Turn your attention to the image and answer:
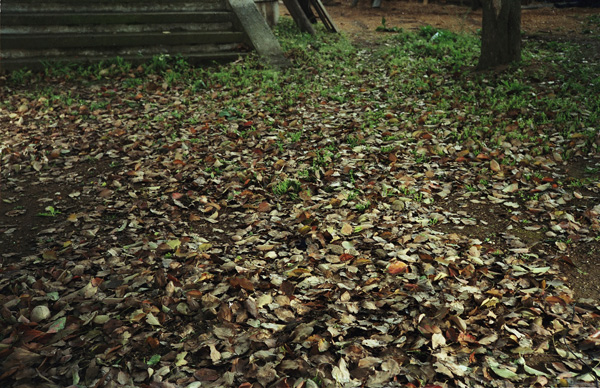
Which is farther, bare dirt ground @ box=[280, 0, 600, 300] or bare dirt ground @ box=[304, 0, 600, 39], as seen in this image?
bare dirt ground @ box=[304, 0, 600, 39]

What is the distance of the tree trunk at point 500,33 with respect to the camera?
263 inches

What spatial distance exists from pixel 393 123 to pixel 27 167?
13.6 feet

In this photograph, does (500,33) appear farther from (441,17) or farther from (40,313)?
(40,313)

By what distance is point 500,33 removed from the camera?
6.84 metres

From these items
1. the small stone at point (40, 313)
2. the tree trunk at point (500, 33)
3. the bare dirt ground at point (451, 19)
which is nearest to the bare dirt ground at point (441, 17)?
the bare dirt ground at point (451, 19)

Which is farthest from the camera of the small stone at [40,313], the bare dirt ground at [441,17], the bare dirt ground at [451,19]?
the bare dirt ground at [441,17]

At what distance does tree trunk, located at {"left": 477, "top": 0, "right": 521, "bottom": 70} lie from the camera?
669 cm

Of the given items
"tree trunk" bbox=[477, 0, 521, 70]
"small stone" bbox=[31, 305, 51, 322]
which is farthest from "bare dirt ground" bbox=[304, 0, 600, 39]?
"small stone" bbox=[31, 305, 51, 322]

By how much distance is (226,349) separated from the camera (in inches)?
108

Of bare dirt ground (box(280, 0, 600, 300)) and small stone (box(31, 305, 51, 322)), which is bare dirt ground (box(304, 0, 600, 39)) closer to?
bare dirt ground (box(280, 0, 600, 300))

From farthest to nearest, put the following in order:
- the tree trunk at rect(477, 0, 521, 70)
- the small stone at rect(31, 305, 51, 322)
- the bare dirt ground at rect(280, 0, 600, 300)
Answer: the bare dirt ground at rect(280, 0, 600, 300)
the tree trunk at rect(477, 0, 521, 70)
the small stone at rect(31, 305, 51, 322)

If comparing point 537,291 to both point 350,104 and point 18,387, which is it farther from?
point 350,104

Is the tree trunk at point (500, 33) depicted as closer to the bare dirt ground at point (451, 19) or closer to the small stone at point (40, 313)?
the bare dirt ground at point (451, 19)

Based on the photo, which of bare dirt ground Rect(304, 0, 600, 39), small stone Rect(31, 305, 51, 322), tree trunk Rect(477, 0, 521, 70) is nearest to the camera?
small stone Rect(31, 305, 51, 322)
